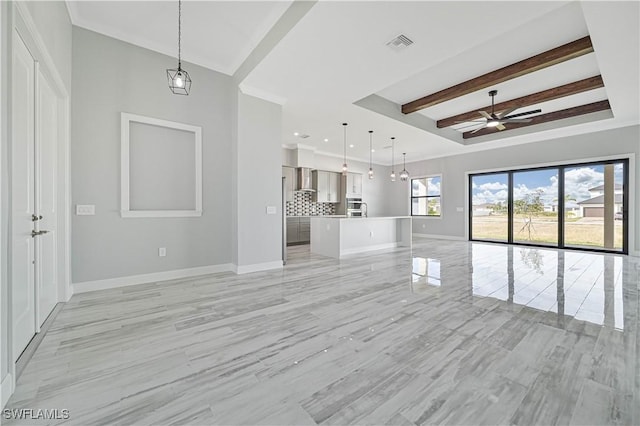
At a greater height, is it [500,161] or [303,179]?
[500,161]

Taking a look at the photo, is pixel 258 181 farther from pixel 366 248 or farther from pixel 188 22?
pixel 366 248

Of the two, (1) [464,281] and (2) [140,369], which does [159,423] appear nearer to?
(2) [140,369]

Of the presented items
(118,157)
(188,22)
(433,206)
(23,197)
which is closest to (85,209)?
(118,157)

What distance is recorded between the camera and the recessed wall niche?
3578 mm

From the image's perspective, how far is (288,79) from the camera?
3.96 metres

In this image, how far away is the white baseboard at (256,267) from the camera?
4.22m

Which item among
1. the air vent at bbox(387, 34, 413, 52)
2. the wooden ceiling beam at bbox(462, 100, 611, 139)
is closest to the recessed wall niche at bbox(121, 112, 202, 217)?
the air vent at bbox(387, 34, 413, 52)

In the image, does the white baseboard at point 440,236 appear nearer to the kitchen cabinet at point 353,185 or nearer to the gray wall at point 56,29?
the kitchen cabinet at point 353,185

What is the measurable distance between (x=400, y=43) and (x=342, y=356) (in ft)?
11.0

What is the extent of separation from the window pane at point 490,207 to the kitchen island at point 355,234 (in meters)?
2.98

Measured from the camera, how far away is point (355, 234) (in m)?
6.20

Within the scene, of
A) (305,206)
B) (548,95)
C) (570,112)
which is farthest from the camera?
(305,206)

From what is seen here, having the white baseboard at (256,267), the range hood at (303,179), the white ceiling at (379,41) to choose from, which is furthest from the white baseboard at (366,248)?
the white ceiling at (379,41)

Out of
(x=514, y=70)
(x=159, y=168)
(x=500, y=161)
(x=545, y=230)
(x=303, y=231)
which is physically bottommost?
(x=303, y=231)
